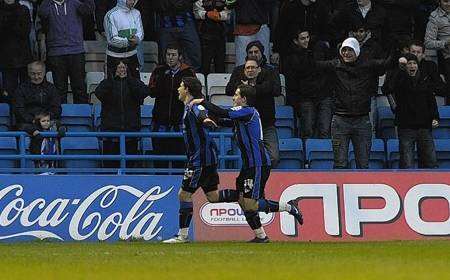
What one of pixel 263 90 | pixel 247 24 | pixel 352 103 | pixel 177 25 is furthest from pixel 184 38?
pixel 352 103

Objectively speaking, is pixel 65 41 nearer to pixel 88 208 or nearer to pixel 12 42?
pixel 12 42

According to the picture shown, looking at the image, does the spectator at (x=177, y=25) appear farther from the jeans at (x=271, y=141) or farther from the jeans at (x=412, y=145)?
the jeans at (x=412, y=145)

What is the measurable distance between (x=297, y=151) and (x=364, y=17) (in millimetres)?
2747

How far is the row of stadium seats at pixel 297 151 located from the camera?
2023 cm

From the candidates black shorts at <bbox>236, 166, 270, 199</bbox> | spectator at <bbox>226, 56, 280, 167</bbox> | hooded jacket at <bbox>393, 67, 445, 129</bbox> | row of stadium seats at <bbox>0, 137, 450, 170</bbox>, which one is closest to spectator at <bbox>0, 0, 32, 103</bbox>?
row of stadium seats at <bbox>0, 137, 450, 170</bbox>

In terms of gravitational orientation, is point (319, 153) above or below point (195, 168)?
below

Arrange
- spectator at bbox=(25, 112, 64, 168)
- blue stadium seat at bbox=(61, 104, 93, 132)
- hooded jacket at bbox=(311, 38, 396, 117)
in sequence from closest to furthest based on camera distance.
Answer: spectator at bbox=(25, 112, 64, 168)
hooded jacket at bbox=(311, 38, 396, 117)
blue stadium seat at bbox=(61, 104, 93, 132)

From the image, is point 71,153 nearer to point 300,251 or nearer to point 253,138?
point 253,138

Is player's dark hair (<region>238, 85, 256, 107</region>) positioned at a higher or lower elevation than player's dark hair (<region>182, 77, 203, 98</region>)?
lower

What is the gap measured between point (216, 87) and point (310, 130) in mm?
1873

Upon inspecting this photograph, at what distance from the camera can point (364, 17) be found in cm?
2170

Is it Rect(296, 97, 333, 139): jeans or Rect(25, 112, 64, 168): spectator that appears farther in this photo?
Rect(296, 97, 333, 139): jeans

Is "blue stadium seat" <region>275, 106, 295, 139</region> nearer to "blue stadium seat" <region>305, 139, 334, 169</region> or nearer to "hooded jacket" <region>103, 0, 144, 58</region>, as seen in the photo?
"blue stadium seat" <region>305, 139, 334, 169</region>

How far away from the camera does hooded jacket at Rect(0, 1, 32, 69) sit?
20.1m
